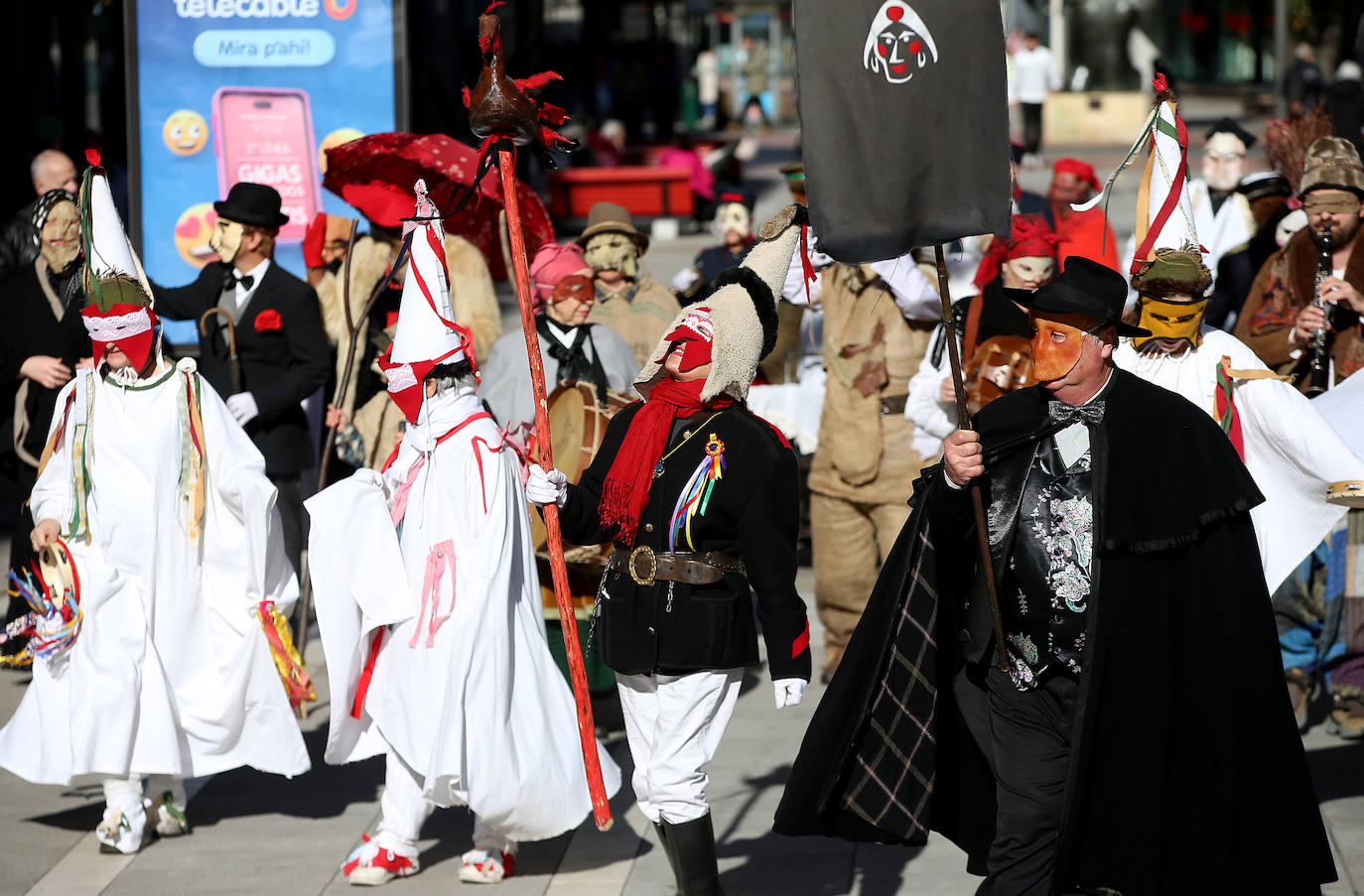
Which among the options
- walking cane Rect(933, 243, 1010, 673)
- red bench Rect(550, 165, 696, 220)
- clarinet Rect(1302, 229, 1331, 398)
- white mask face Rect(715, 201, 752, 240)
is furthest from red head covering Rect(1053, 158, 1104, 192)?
red bench Rect(550, 165, 696, 220)

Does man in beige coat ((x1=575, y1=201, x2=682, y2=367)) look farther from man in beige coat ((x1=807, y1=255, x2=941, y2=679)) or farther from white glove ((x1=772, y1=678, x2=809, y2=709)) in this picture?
white glove ((x1=772, y1=678, x2=809, y2=709))

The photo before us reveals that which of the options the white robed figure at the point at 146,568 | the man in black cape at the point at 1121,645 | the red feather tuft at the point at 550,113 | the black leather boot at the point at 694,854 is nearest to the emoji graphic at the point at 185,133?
the white robed figure at the point at 146,568

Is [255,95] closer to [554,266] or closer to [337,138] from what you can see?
[337,138]

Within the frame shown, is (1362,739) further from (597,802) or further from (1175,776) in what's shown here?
(597,802)

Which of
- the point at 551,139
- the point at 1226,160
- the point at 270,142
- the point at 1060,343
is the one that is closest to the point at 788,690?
the point at 1060,343

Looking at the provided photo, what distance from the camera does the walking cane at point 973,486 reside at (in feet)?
14.5

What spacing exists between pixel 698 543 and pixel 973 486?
37.7 inches

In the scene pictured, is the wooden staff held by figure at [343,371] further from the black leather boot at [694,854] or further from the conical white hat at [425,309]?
the black leather boot at [694,854]

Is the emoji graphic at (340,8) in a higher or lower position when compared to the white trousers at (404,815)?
higher

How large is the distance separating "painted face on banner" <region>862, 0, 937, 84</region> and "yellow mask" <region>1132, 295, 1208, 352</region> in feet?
7.03

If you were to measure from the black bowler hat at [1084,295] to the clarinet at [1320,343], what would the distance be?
2.69 m

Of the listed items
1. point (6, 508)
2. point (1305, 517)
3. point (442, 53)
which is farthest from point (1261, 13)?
point (1305, 517)

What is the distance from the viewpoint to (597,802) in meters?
5.32

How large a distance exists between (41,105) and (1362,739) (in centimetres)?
1755
